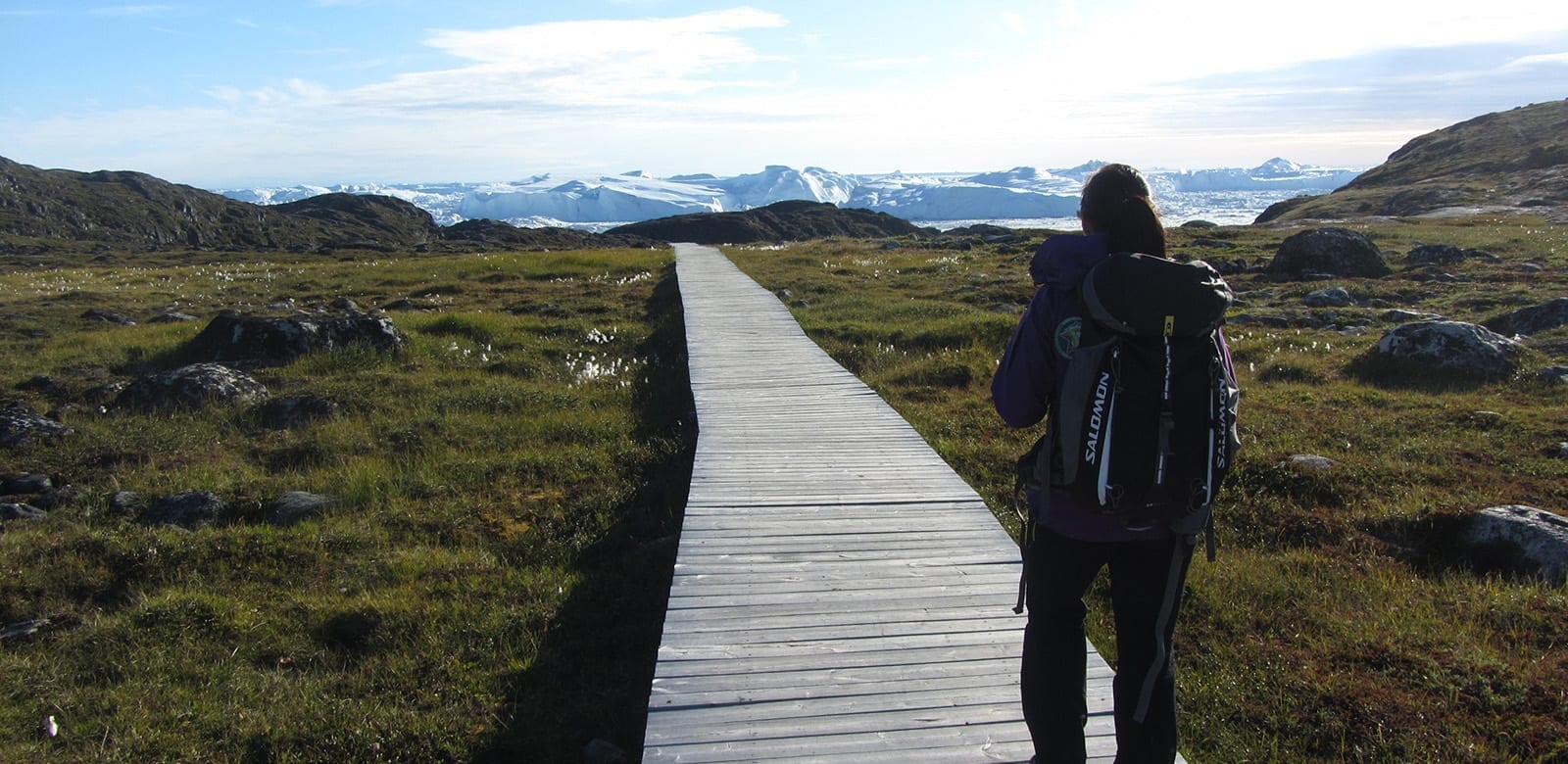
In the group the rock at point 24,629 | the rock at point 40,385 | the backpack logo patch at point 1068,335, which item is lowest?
the rock at point 24,629

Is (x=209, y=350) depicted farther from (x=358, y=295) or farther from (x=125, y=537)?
(x=358, y=295)

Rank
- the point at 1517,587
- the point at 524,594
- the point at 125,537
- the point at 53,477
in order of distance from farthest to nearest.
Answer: the point at 53,477, the point at 125,537, the point at 524,594, the point at 1517,587

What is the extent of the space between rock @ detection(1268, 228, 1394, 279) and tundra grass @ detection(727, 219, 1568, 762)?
18.0 feet

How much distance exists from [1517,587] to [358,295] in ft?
89.4

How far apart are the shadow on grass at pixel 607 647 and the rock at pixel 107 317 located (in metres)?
18.2

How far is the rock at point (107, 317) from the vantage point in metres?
21.7

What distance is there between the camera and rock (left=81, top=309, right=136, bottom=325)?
71.1 ft

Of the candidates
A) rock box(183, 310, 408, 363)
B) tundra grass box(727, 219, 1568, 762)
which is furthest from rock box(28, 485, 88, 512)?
tundra grass box(727, 219, 1568, 762)

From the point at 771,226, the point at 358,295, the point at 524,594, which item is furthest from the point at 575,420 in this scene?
the point at 771,226

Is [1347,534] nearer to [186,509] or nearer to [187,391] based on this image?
[186,509]

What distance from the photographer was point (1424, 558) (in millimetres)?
7496

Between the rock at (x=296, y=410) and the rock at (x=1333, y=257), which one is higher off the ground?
the rock at (x=1333, y=257)

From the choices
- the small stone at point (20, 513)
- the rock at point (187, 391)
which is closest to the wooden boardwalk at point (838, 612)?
the small stone at point (20, 513)

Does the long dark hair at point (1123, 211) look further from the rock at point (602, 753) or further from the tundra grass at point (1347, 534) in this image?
the rock at point (602, 753)
